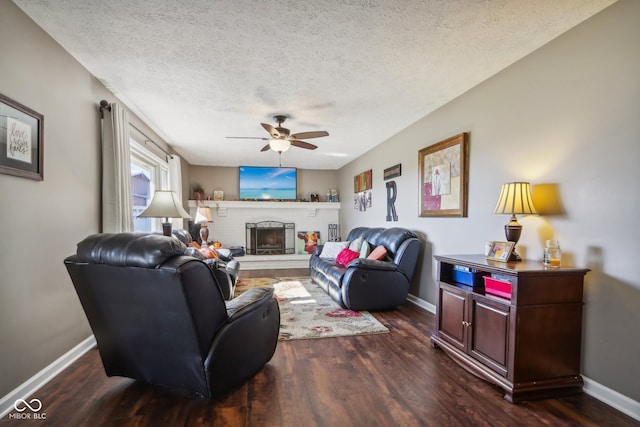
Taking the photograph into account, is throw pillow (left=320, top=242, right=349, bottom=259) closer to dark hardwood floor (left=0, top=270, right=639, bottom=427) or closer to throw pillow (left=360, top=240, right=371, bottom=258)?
throw pillow (left=360, top=240, right=371, bottom=258)

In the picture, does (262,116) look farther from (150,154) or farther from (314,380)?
(314,380)

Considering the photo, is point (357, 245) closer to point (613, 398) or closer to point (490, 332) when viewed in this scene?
point (490, 332)

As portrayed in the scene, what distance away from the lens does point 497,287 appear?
6.89 ft

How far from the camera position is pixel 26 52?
1.99m

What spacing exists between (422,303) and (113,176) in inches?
148

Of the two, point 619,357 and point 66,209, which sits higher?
point 66,209

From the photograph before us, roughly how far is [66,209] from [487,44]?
3.51 meters

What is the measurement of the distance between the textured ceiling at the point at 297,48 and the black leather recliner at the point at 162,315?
150 cm

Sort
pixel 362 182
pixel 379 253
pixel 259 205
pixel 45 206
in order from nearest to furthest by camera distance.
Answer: pixel 45 206
pixel 379 253
pixel 362 182
pixel 259 205

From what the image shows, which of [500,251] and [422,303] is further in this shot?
[422,303]

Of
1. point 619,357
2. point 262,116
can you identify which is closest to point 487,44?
point 619,357

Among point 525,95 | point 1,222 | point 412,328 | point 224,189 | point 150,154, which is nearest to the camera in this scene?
point 1,222

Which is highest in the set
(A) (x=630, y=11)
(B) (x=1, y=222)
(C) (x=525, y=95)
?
(A) (x=630, y=11)

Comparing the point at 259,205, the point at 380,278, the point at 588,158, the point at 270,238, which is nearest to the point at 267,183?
the point at 259,205
